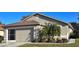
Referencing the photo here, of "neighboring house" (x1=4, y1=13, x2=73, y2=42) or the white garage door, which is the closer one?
"neighboring house" (x1=4, y1=13, x2=73, y2=42)

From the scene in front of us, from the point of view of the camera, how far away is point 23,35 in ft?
24.0

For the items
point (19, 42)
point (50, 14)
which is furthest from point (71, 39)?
point (19, 42)

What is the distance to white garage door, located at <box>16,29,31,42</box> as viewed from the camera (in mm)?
7254

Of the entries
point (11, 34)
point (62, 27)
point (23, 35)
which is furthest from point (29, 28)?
point (62, 27)

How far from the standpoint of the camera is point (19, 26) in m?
7.29

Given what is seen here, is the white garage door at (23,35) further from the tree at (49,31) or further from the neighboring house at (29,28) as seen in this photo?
the tree at (49,31)

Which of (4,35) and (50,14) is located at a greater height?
(50,14)

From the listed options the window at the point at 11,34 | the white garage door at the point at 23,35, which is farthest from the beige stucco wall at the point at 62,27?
the window at the point at 11,34

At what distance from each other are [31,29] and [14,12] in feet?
2.09

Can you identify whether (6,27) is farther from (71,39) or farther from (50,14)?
(71,39)

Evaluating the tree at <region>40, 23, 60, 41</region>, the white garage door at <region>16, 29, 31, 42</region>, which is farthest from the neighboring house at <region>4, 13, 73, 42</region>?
the tree at <region>40, 23, 60, 41</region>

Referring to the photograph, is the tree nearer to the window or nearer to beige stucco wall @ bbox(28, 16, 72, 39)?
beige stucco wall @ bbox(28, 16, 72, 39)

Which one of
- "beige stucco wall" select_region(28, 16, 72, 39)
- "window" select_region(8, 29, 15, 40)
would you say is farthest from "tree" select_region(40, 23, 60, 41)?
"window" select_region(8, 29, 15, 40)
